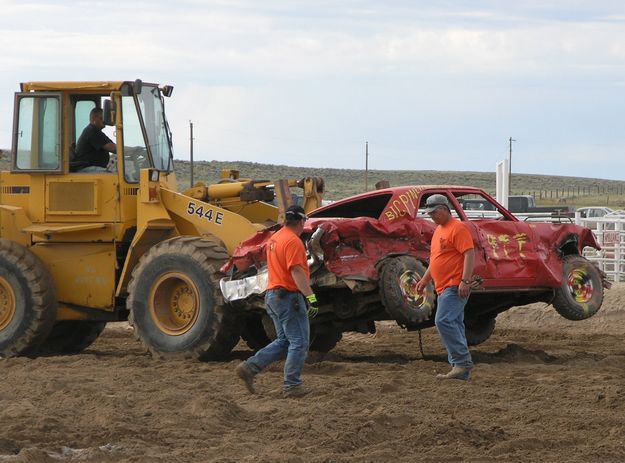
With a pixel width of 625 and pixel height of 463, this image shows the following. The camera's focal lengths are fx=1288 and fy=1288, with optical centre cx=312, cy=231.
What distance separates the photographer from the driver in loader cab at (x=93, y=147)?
15.2 metres

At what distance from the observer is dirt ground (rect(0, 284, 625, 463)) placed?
28.9 ft

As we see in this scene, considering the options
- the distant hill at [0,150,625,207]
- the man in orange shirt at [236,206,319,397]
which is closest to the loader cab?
the man in orange shirt at [236,206,319,397]

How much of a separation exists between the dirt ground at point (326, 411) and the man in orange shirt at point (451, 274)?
32 cm

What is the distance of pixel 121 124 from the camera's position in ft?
49.3

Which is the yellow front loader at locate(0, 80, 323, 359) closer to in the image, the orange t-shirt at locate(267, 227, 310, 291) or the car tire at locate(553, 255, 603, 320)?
the car tire at locate(553, 255, 603, 320)

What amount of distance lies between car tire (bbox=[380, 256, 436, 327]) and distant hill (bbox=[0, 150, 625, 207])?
72823 millimetres

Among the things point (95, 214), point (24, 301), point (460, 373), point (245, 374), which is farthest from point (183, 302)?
point (460, 373)

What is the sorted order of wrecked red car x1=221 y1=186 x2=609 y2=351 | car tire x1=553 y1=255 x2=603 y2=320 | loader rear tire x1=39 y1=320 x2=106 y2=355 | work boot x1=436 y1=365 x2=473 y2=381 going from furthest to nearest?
1. loader rear tire x1=39 y1=320 x2=106 y2=355
2. car tire x1=553 y1=255 x2=603 y2=320
3. wrecked red car x1=221 y1=186 x2=609 y2=351
4. work boot x1=436 y1=365 x2=473 y2=381

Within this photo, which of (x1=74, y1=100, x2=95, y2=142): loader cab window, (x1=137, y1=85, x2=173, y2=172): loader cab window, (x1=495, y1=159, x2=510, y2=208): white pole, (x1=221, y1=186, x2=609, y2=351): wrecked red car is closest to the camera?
(x1=221, y1=186, x2=609, y2=351): wrecked red car

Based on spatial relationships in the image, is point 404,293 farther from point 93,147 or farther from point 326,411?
point 93,147

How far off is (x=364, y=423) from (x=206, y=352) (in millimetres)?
4616

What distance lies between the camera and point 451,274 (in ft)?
38.9

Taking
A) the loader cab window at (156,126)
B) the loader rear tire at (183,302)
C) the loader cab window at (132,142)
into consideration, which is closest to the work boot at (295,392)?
the loader rear tire at (183,302)

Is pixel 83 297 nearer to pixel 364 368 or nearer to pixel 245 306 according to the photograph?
pixel 245 306
